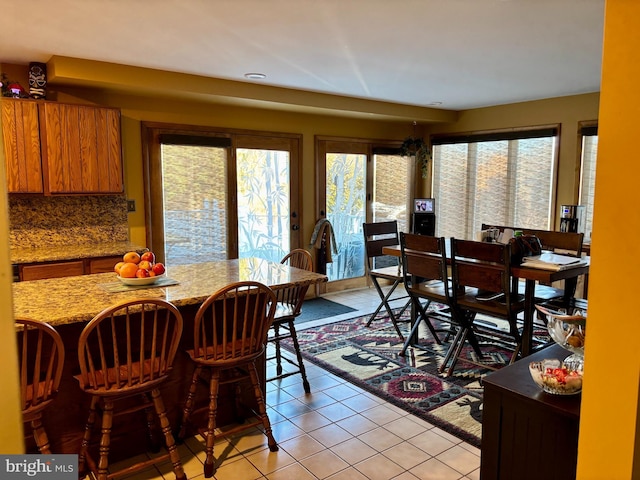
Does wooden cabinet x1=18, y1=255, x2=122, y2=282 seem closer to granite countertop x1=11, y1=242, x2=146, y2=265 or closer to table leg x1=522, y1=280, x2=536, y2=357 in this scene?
granite countertop x1=11, y1=242, x2=146, y2=265

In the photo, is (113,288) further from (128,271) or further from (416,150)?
(416,150)

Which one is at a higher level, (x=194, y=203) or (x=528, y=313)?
(x=194, y=203)

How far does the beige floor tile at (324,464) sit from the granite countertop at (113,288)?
0.93 meters

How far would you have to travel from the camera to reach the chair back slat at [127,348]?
1.97m

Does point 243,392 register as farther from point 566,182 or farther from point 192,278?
point 566,182

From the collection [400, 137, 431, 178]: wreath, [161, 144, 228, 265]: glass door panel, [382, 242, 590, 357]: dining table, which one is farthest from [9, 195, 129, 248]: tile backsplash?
[400, 137, 431, 178]: wreath

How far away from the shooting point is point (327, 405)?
3.05 metres

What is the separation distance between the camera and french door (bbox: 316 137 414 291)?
19.4 feet

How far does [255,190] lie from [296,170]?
600 mm

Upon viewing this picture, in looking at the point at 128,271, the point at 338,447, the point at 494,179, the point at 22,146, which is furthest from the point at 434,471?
the point at 494,179

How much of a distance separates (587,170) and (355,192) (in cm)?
265

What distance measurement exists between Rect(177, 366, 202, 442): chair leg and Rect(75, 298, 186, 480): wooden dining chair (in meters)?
0.16

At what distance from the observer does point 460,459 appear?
8.09 feet

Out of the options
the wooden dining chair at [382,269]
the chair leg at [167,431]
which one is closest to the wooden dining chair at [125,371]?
the chair leg at [167,431]
